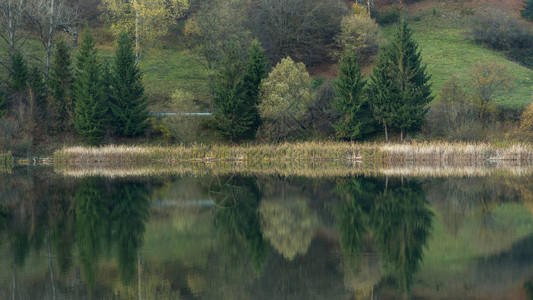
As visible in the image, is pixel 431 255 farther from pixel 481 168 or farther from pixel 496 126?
pixel 496 126

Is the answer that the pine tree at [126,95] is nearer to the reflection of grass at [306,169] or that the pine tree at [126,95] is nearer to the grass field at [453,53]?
the reflection of grass at [306,169]

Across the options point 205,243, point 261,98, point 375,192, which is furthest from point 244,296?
point 261,98

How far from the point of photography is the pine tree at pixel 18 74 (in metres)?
46.3

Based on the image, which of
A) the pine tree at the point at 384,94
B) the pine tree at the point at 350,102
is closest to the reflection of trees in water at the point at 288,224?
the pine tree at the point at 350,102

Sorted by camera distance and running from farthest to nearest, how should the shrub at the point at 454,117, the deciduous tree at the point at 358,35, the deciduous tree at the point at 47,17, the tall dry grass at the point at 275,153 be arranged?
1. the deciduous tree at the point at 358,35
2. the deciduous tree at the point at 47,17
3. the shrub at the point at 454,117
4. the tall dry grass at the point at 275,153

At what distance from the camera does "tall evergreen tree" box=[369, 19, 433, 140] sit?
150ft

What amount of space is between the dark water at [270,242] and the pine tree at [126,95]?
19666mm

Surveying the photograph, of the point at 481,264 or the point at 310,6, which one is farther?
the point at 310,6

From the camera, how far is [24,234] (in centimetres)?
1644

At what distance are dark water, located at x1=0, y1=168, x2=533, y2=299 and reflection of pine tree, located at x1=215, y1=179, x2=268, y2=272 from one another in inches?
2.0

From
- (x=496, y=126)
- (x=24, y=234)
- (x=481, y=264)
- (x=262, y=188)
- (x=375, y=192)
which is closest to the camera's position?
(x=481, y=264)

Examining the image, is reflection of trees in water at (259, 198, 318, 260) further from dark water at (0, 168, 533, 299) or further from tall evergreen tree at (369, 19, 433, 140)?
tall evergreen tree at (369, 19, 433, 140)

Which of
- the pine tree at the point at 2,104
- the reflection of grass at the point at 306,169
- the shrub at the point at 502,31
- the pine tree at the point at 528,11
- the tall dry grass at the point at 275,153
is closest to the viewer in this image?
the reflection of grass at the point at 306,169

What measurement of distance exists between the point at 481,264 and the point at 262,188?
46.1ft
